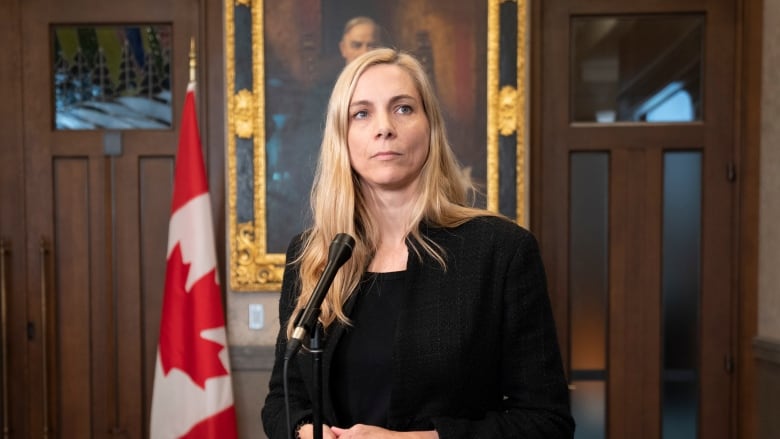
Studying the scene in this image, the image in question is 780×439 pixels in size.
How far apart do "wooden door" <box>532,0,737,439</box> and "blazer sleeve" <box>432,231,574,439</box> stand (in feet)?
6.63

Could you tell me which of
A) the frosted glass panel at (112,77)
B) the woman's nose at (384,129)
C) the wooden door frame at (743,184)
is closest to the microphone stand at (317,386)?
the woman's nose at (384,129)

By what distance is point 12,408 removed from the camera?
3354 mm

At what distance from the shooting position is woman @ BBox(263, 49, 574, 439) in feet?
4.19

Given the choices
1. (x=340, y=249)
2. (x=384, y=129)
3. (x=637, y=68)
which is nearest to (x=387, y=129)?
(x=384, y=129)

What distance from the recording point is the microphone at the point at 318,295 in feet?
3.54

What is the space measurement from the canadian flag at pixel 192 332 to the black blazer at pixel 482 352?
1757 millimetres

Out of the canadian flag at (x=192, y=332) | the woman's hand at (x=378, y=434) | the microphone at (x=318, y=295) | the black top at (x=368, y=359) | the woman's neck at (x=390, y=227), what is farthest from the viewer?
the canadian flag at (x=192, y=332)

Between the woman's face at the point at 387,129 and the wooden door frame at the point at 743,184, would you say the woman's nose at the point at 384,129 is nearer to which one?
the woman's face at the point at 387,129

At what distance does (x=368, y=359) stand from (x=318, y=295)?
0.28 meters

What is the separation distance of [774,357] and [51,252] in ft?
10.8

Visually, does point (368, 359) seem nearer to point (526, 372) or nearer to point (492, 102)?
point (526, 372)

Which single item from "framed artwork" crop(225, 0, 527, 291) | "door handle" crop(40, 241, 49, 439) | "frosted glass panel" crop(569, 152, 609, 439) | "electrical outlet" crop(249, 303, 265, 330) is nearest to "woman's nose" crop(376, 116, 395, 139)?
"framed artwork" crop(225, 0, 527, 291)

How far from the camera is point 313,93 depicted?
3.18 metres

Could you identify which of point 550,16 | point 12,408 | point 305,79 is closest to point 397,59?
point 305,79
